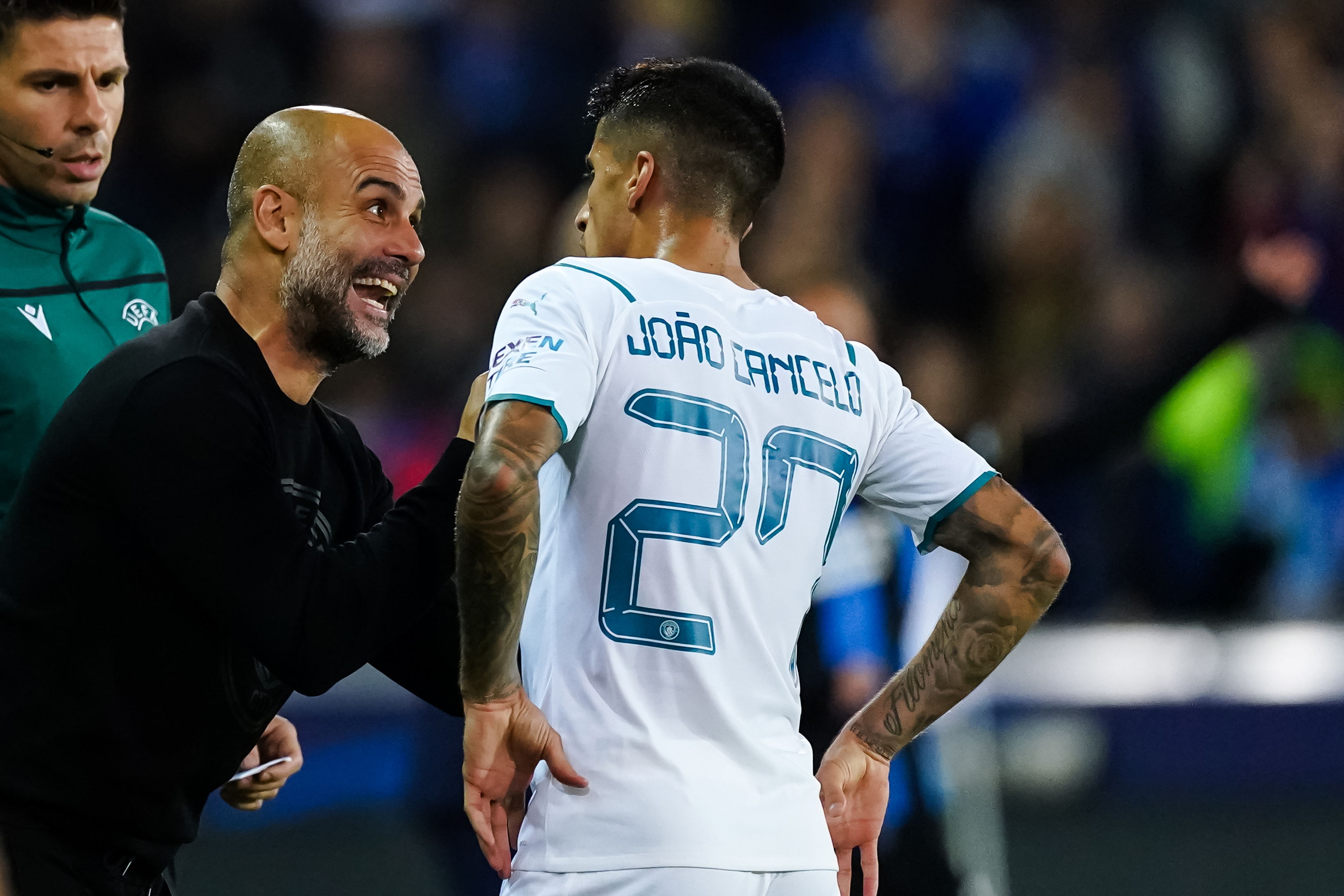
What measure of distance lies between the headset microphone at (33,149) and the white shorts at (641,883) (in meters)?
1.89

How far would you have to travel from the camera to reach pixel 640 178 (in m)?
3.12

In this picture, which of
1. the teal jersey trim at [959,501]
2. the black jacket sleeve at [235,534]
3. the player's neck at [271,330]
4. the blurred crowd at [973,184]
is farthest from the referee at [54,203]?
the blurred crowd at [973,184]

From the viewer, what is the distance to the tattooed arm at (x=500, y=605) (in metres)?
2.57

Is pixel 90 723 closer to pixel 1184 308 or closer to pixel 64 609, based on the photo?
pixel 64 609

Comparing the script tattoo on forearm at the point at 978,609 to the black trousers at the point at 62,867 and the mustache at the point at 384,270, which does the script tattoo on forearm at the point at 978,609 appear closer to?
the mustache at the point at 384,270

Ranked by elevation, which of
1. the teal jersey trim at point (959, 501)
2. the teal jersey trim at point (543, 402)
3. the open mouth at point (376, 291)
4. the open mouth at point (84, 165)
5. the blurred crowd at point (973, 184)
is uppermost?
the blurred crowd at point (973, 184)

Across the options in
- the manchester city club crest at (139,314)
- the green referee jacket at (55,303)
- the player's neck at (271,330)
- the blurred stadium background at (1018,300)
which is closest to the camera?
the player's neck at (271,330)

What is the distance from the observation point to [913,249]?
862cm

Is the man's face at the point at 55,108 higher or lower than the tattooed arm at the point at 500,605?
higher

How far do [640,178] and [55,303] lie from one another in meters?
1.33

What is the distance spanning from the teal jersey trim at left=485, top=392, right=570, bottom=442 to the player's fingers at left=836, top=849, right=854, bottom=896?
1114 millimetres

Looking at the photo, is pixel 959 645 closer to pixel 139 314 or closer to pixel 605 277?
pixel 605 277

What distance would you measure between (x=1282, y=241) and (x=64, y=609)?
10.5ft

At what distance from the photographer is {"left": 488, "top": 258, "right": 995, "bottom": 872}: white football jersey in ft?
8.91
